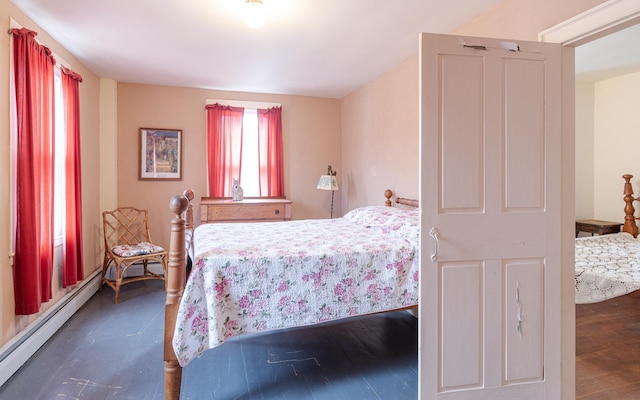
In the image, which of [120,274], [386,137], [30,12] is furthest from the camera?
[386,137]

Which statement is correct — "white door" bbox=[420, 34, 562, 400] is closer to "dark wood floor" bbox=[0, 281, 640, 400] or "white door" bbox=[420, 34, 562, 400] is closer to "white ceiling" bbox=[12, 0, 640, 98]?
"dark wood floor" bbox=[0, 281, 640, 400]

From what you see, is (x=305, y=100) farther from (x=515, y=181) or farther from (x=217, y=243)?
(x=515, y=181)

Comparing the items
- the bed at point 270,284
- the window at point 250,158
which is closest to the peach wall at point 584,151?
the bed at point 270,284

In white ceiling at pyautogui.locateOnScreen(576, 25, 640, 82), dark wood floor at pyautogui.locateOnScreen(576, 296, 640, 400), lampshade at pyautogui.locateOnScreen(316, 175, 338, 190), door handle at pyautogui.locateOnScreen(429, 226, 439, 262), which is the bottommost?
dark wood floor at pyautogui.locateOnScreen(576, 296, 640, 400)

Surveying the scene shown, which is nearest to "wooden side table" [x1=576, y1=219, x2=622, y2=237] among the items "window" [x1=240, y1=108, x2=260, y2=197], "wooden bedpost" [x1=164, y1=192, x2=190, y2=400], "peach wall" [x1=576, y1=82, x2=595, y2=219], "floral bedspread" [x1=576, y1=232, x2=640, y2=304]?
"peach wall" [x1=576, y1=82, x2=595, y2=219]

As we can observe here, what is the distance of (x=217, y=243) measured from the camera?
2303mm

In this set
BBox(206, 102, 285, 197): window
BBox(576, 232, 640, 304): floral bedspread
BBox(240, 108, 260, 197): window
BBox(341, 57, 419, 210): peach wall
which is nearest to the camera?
BBox(576, 232, 640, 304): floral bedspread

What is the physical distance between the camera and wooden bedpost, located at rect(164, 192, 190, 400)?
1.79 meters

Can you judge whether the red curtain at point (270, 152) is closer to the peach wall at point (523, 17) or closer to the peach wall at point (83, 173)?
the peach wall at point (83, 173)

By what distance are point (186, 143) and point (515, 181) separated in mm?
4053

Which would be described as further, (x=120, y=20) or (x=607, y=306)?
(x=607, y=306)

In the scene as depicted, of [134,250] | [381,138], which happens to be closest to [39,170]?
[134,250]

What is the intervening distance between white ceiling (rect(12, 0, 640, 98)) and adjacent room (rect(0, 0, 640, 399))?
0.02 m

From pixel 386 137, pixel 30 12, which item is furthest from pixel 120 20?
pixel 386 137
